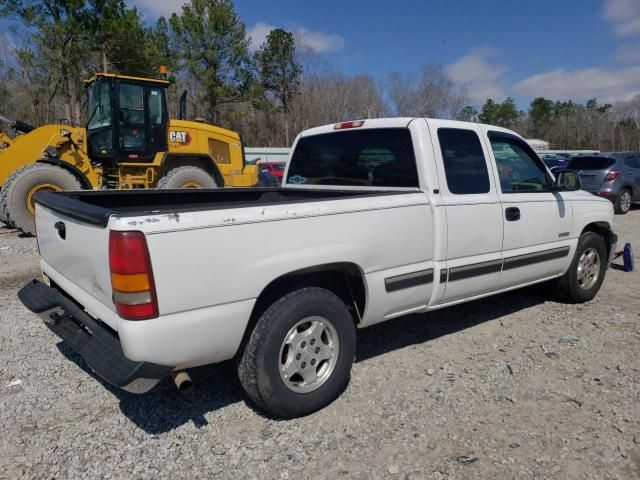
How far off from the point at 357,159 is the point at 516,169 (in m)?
1.57

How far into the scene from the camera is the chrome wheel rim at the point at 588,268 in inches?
210

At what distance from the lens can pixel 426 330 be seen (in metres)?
4.75

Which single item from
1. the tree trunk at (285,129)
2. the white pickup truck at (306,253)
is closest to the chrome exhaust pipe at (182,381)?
the white pickup truck at (306,253)

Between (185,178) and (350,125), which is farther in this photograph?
(185,178)

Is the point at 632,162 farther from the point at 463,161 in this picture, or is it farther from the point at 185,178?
the point at 463,161

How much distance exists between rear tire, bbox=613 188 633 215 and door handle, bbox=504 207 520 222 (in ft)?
37.2

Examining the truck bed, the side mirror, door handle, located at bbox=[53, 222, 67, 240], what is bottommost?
door handle, located at bbox=[53, 222, 67, 240]

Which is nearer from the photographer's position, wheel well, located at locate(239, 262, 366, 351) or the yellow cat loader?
wheel well, located at locate(239, 262, 366, 351)

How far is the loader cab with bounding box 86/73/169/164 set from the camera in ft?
31.7

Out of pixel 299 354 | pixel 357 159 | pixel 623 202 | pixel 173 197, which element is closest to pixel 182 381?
pixel 299 354

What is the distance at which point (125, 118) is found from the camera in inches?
385

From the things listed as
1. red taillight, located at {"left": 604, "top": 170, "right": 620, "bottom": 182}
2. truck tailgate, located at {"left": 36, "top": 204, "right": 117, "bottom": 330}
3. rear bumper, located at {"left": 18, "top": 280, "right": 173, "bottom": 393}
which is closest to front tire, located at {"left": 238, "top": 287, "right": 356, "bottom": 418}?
rear bumper, located at {"left": 18, "top": 280, "right": 173, "bottom": 393}

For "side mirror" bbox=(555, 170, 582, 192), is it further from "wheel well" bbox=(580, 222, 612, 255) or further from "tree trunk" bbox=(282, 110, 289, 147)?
"tree trunk" bbox=(282, 110, 289, 147)

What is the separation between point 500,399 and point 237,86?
39.0 m
